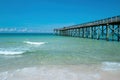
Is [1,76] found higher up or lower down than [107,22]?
lower down

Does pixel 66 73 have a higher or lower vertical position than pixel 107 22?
→ lower

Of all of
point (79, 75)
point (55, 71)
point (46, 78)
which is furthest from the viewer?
point (55, 71)

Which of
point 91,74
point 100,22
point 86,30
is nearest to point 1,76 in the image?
point 91,74

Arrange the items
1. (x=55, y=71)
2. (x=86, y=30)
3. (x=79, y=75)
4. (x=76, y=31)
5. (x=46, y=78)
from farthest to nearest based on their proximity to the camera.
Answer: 1. (x=76, y=31)
2. (x=86, y=30)
3. (x=55, y=71)
4. (x=79, y=75)
5. (x=46, y=78)

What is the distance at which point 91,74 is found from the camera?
276 inches

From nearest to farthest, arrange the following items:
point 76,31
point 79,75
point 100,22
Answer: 1. point 79,75
2. point 100,22
3. point 76,31

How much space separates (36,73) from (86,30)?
33.1 metres

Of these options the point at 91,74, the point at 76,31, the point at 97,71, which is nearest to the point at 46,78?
the point at 91,74

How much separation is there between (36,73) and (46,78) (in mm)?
796

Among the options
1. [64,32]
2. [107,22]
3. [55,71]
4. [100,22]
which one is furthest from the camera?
[64,32]

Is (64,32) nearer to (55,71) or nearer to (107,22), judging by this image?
(107,22)

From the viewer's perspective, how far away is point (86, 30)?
129 ft

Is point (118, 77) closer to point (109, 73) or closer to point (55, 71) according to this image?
point (109, 73)

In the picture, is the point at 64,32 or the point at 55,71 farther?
the point at 64,32
